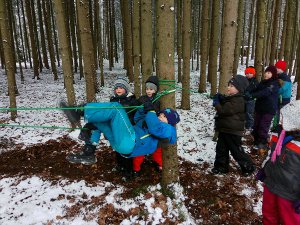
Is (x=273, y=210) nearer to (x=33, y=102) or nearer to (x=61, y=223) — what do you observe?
(x=61, y=223)

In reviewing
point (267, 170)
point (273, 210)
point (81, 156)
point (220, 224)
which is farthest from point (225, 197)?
point (81, 156)

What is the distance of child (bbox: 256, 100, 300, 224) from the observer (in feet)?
8.16

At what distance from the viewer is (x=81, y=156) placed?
393 centimetres

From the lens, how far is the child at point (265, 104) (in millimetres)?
5375

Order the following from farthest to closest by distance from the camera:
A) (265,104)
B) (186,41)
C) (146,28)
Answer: (186,41) < (146,28) < (265,104)

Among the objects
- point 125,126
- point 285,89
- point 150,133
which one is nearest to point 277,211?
point 150,133

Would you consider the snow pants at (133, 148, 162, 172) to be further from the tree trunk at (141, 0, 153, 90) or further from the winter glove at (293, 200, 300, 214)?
the tree trunk at (141, 0, 153, 90)

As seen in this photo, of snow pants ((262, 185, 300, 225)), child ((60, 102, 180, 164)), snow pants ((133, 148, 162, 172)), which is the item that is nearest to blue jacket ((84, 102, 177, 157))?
child ((60, 102, 180, 164))

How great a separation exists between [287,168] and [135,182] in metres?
2.43

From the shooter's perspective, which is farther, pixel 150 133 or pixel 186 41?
pixel 186 41

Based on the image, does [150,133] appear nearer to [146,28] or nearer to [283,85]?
[146,28]

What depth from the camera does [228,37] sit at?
4988 mm

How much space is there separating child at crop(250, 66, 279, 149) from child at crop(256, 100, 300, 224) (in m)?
2.93

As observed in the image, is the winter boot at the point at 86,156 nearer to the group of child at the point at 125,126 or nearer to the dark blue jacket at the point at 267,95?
the group of child at the point at 125,126
